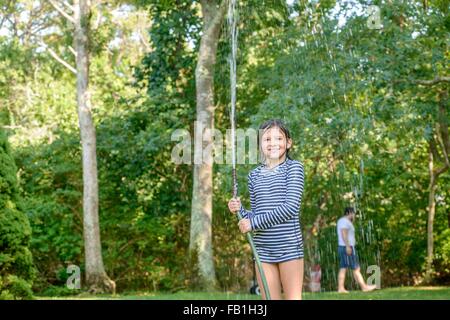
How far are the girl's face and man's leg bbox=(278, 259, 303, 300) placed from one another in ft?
1.76

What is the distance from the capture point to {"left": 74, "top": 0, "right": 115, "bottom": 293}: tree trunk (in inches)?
579

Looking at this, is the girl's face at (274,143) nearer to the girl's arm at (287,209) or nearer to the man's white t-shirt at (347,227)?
the girl's arm at (287,209)

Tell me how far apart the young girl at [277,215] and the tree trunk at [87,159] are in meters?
11.3

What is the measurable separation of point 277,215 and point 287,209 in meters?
0.06

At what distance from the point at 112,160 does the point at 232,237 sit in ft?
10.6

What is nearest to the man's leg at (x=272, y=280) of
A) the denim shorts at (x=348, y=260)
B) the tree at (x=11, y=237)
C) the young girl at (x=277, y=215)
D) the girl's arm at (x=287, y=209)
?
the young girl at (x=277, y=215)

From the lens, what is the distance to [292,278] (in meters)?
3.60

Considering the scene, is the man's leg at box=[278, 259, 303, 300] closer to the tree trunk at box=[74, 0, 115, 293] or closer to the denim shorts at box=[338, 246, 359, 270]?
the denim shorts at box=[338, 246, 359, 270]

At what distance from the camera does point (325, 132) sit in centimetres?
1136

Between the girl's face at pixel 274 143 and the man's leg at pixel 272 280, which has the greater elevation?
the girl's face at pixel 274 143

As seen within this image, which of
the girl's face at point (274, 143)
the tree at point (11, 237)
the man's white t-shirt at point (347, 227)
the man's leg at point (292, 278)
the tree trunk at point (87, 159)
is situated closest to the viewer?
the man's leg at point (292, 278)

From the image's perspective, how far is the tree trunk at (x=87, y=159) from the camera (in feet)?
48.3

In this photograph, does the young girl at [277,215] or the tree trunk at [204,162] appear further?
the tree trunk at [204,162]

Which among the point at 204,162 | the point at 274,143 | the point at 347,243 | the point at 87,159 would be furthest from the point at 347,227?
the point at 274,143
